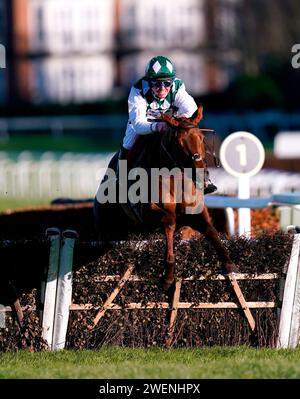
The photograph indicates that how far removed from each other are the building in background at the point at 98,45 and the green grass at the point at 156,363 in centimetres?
4648

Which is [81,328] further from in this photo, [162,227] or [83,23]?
[83,23]

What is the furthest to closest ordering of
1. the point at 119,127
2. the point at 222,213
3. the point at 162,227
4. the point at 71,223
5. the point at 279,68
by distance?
1. the point at 279,68
2. the point at 119,127
3. the point at 222,213
4. the point at 71,223
5. the point at 162,227

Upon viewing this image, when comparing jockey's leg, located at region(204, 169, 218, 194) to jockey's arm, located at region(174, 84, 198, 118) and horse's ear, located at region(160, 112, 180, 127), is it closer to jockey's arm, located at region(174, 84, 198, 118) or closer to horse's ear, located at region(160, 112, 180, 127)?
horse's ear, located at region(160, 112, 180, 127)

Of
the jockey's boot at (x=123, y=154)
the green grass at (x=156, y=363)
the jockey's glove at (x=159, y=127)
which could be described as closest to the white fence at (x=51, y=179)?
the jockey's boot at (x=123, y=154)

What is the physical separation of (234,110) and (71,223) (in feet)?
89.4

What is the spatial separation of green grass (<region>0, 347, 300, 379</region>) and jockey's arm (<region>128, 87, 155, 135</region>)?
146 centimetres

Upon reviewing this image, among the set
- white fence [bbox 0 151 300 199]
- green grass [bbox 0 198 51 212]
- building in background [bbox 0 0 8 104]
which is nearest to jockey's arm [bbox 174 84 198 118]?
green grass [bbox 0 198 51 212]

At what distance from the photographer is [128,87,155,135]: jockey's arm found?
25.4 ft

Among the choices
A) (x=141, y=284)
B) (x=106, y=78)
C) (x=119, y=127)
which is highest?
A: (x=106, y=78)

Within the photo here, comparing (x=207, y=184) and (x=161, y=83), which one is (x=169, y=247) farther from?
(x=161, y=83)

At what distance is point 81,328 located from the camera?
777cm

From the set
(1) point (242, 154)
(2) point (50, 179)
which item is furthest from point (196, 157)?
(2) point (50, 179)

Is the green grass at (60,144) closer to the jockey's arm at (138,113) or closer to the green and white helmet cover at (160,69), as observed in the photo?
the jockey's arm at (138,113)
